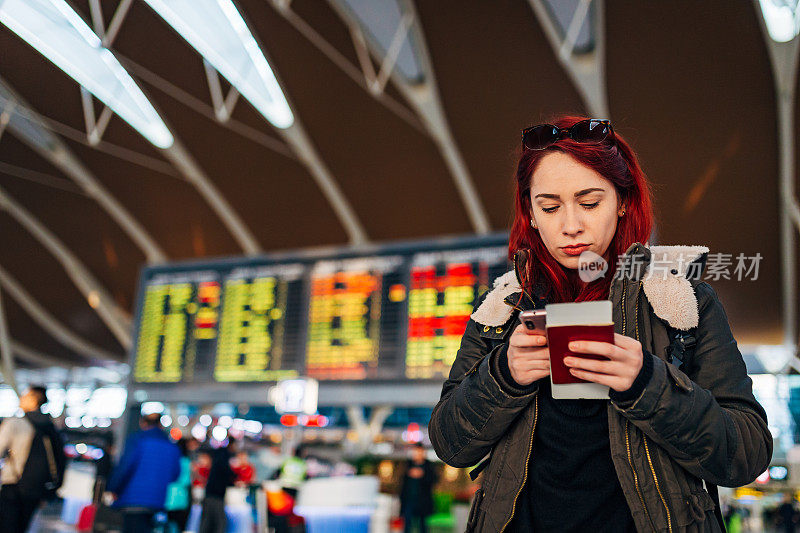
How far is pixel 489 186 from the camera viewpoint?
18891 millimetres

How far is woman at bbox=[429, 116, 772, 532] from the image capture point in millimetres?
1195

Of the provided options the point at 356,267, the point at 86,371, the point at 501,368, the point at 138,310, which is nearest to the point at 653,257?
the point at 501,368

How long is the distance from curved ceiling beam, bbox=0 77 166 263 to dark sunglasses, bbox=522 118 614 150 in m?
17.0

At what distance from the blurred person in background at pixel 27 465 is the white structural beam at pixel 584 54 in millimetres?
12043

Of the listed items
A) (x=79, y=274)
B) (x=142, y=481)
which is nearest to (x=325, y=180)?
(x=79, y=274)

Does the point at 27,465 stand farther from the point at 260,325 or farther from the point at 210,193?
the point at 210,193

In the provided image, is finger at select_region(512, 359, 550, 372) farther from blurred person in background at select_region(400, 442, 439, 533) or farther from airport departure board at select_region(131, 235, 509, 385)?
blurred person in background at select_region(400, 442, 439, 533)

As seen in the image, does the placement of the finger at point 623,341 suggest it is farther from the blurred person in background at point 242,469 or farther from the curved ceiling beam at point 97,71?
the curved ceiling beam at point 97,71

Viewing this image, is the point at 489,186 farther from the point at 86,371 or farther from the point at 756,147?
the point at 86,371

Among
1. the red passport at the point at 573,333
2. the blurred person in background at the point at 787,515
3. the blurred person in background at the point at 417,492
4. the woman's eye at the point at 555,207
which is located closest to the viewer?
the red passport at the point at 573,333

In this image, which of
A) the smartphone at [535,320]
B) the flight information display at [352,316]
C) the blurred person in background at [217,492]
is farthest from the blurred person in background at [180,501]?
the smartphone at [535,320]

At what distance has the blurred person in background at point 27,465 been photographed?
18.4 ft

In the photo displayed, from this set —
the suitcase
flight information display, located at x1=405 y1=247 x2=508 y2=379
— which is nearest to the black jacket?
flight information display, located at x1=405 y1=247 x2=508 y2=379

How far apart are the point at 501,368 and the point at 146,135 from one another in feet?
63.9
